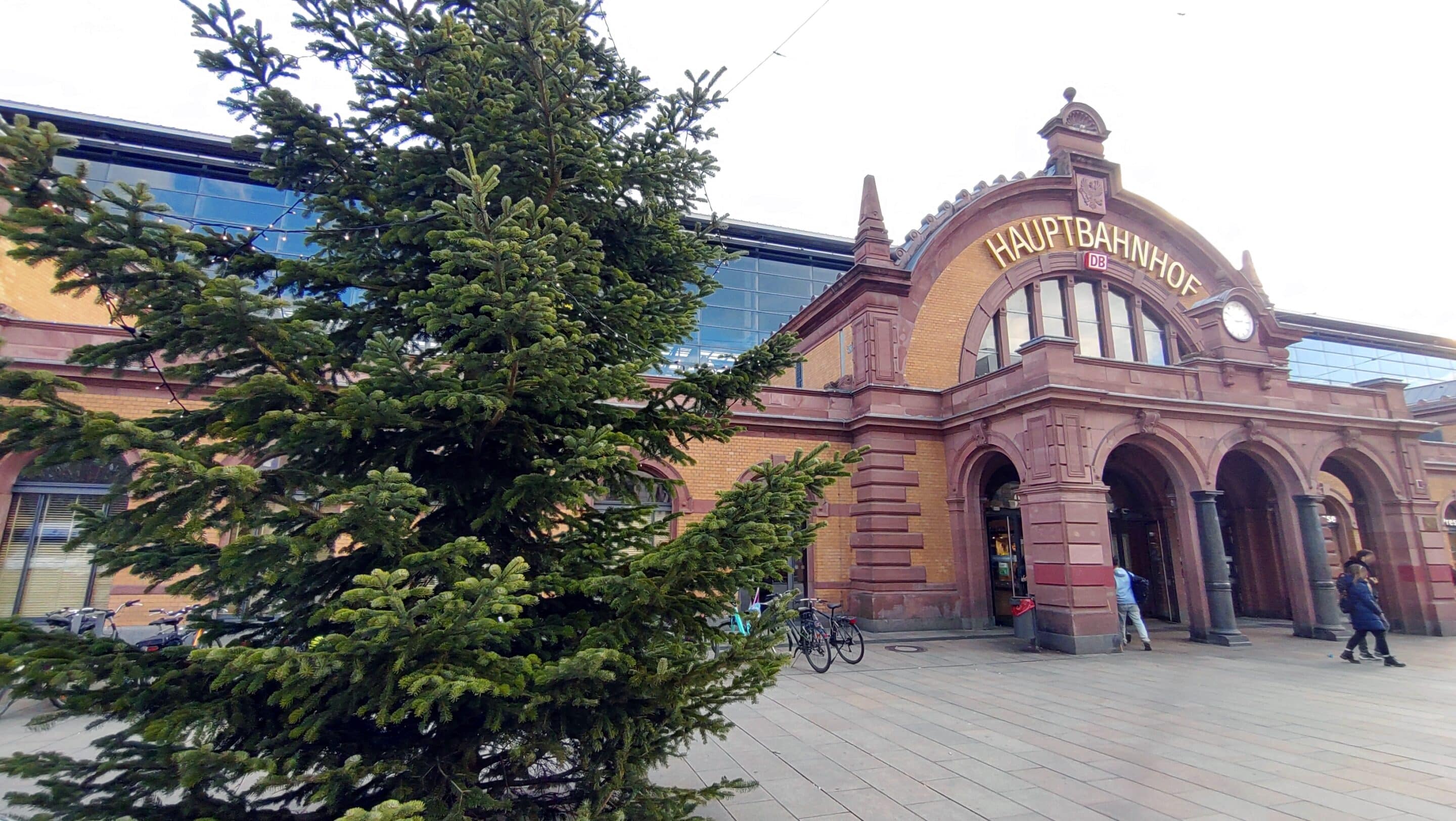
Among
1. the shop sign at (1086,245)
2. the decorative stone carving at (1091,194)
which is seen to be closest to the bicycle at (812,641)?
the shop sign at (1086,245)

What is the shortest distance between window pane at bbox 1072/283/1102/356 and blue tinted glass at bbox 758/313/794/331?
41.2ft

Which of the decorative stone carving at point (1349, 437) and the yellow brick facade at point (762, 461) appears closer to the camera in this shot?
the decorative stone carving at point (1349, 437)

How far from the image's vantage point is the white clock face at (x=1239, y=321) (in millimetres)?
16266

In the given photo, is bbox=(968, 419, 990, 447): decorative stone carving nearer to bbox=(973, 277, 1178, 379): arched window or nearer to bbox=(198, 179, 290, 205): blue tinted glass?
bbox=(973, 277, 1178, 379): arched window

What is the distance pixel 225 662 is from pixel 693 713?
2251mm

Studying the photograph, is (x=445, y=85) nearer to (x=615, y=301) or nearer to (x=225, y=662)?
(x=615, y=301)

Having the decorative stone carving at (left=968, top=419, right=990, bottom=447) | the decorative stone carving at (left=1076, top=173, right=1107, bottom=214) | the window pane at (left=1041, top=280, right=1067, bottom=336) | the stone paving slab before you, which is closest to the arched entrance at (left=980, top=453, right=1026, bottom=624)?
the decorative stone carving at (left=968, top=419, right=990, bottom=447)

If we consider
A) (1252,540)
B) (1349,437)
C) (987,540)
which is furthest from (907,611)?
(1349,437)

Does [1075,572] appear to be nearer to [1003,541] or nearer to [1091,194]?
[1003,541]

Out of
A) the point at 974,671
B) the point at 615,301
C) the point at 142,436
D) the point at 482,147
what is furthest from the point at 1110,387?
the point at 142,436

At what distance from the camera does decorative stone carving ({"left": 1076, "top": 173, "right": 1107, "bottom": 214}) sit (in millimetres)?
18703

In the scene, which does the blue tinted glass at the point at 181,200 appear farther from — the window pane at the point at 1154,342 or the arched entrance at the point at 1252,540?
the arched entrance at the point at 1252,540

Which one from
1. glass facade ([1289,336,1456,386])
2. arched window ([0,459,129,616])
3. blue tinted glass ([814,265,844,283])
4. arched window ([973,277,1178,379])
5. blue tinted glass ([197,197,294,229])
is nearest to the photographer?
arched window ([0,459,129,616])

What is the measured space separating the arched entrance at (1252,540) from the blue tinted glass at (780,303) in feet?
55.1
